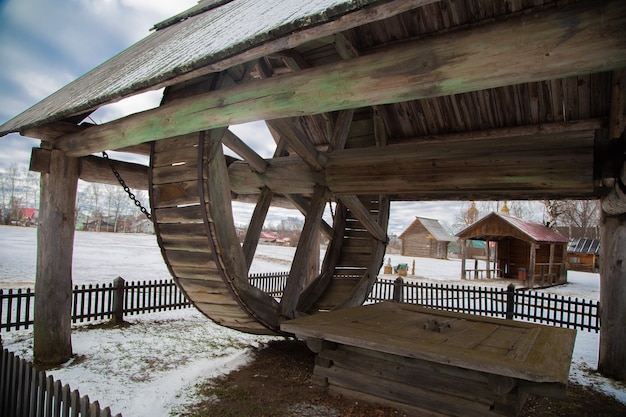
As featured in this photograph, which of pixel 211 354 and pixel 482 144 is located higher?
pixel 482 144

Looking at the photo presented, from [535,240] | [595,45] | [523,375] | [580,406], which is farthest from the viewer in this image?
[535,240]

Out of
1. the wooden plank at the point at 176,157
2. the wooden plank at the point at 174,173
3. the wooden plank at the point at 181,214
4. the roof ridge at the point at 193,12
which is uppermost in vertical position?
the roof ridge at the point at 193,12

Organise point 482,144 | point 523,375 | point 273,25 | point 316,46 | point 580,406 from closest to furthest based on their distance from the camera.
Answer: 1. point 273,25
2. point 523,375
3. point 482,144
4. point 580,406
5. point 316,46

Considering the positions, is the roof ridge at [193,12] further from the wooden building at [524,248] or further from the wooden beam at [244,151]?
the wooden building at [524,248]

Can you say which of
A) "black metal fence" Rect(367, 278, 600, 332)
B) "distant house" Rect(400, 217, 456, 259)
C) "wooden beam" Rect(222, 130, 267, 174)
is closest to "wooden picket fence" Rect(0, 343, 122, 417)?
"wooden beam" Rect(222, 130, 267, 174)

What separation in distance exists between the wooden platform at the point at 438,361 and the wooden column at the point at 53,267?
3.45m

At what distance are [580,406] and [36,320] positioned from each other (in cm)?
755

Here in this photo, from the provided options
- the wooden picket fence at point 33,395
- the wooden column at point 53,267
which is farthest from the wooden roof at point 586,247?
the wooden picket fence at point 33,395

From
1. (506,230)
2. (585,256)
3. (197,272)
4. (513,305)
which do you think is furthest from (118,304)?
(585,256)

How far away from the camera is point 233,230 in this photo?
454cm

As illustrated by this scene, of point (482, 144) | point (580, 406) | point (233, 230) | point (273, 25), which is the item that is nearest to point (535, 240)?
point (580, 406)

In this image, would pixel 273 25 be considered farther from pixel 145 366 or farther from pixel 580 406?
pixel 580 406

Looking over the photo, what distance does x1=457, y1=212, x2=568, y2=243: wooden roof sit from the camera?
65.1 feet

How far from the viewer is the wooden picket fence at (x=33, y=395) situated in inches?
110
